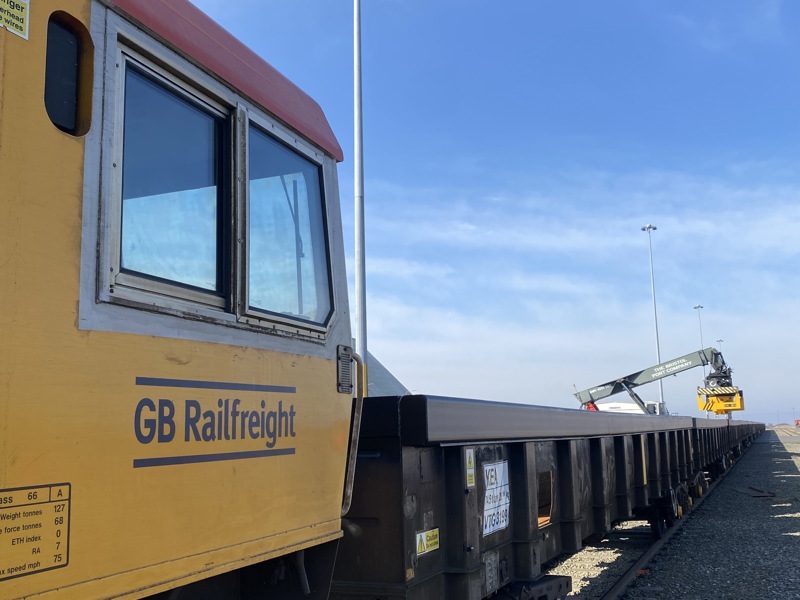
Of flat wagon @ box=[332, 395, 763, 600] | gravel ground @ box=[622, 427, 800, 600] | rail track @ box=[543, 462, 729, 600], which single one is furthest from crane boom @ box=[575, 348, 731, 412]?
flat wagon @ box=[332, 395, 763, 600]

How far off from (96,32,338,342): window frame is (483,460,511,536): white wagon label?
1.70 meters

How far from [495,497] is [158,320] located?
2.76 metres

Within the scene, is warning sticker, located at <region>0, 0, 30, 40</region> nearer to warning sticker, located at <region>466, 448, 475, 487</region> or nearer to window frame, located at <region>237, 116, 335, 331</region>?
window frame, located at <region>237, 116, 335, 331</region>

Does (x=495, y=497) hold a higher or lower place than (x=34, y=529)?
lower

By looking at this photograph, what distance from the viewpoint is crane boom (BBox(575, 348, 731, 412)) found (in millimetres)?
23844

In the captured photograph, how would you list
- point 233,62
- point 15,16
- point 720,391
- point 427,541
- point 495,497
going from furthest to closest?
1. point 720,391
2. point 495,497
3. point 427,541
4. point 233,62
5. point 15,16

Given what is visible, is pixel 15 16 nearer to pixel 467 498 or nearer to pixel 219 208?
pixel 219 208

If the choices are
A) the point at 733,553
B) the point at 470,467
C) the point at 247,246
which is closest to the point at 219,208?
the point at 247,246

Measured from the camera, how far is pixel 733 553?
9.69 metres

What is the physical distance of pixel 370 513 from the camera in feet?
10.8

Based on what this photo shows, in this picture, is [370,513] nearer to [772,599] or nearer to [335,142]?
[335,142]

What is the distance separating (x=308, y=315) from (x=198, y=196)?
28.0 inches

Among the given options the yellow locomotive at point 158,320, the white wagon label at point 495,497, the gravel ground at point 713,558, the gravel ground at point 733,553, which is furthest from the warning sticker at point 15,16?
the gravel ground at point 733,553

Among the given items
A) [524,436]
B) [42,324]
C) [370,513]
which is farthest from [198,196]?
[524,436]
